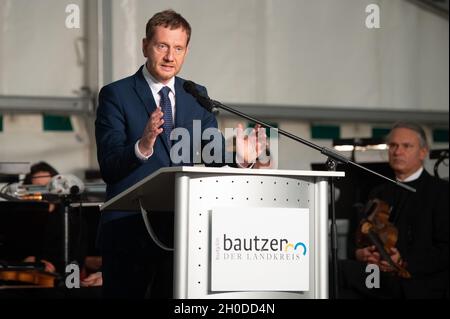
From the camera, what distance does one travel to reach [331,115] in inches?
295

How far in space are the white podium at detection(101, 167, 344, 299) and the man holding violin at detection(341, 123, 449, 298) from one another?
8.11 feet

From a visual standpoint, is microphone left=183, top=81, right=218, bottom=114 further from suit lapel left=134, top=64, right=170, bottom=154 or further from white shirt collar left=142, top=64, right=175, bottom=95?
white shirt collar left=142, top=64, right=175, bottom=95

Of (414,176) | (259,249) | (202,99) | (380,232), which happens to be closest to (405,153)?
(414,176)

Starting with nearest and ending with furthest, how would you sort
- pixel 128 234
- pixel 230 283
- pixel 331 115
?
pixel 230 283 → pixel 128 234 → pixel 331 115

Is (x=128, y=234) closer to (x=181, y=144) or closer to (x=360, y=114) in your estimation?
(x=181, y=144)

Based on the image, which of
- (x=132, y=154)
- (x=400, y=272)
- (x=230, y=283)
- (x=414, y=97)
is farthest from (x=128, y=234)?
(x=414, y=97)

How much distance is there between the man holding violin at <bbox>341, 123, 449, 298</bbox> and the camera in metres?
5.88

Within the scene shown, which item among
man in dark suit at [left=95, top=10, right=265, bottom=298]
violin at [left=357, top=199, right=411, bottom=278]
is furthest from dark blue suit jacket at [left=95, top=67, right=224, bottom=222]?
violin at [left=357, top=199, right=411, bottom=278]

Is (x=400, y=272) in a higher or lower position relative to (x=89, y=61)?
lower

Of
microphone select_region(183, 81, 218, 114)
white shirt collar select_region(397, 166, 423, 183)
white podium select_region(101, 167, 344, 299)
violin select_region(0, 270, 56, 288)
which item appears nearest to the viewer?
white podium select_region(101, 167, 344, 299)

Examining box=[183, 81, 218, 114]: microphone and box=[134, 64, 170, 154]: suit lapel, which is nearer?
box=[183, 81, 218, 114]: microphone

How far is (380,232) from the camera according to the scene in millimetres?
6016

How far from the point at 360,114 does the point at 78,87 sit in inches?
83.1

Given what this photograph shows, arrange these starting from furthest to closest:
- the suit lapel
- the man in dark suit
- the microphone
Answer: the suit lapel, the man in dark suit, the microphone
